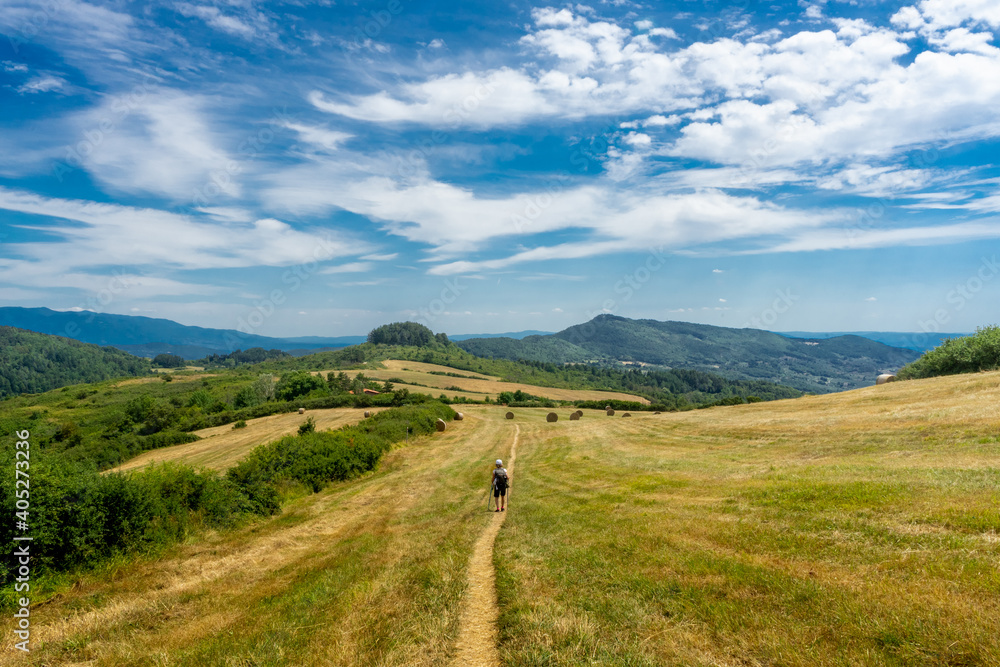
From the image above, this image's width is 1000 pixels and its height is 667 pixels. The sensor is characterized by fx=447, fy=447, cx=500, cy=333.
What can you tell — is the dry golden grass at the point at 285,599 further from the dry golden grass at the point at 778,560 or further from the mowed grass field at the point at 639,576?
the dry golden grass at the point at 778,560

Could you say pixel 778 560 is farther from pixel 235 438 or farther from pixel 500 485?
pixel 235 438

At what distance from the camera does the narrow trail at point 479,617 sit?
8.52m

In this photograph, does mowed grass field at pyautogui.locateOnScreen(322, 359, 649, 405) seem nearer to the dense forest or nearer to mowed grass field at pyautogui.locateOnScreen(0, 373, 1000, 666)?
the dense forest

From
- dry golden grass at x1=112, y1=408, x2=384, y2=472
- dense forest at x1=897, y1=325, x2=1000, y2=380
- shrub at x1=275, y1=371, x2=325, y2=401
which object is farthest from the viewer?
shrub at x1=275, y1=371, x2=325, y2=401

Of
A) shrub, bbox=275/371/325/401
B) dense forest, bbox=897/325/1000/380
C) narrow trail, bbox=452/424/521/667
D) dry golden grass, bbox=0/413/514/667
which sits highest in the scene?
dense forest, bbox=897/325/1000/380

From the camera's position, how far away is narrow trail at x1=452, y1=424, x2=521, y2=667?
852cm

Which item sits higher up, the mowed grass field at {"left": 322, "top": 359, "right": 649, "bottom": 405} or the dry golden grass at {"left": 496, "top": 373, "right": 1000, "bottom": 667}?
the dry golden grass at {"left": 496, "top": 373, "right": 1000, "bottom": 667}

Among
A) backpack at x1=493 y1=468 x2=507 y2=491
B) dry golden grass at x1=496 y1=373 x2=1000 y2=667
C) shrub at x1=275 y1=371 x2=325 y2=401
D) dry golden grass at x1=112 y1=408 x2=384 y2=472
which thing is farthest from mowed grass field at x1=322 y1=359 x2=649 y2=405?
dry golden grass at x1=496 y1=373 x2=1000 y2=667

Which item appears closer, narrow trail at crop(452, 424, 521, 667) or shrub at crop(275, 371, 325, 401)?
narrow trail at crop(452, 424, 521, 667)

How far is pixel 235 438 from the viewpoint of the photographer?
216ft

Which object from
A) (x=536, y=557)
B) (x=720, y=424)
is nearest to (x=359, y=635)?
(x=536, y=557)

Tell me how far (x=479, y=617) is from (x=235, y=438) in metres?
68.4

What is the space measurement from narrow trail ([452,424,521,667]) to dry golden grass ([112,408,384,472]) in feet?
146

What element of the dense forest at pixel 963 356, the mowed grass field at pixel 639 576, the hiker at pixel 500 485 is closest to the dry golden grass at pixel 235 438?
the hiker at pixel 500 485
